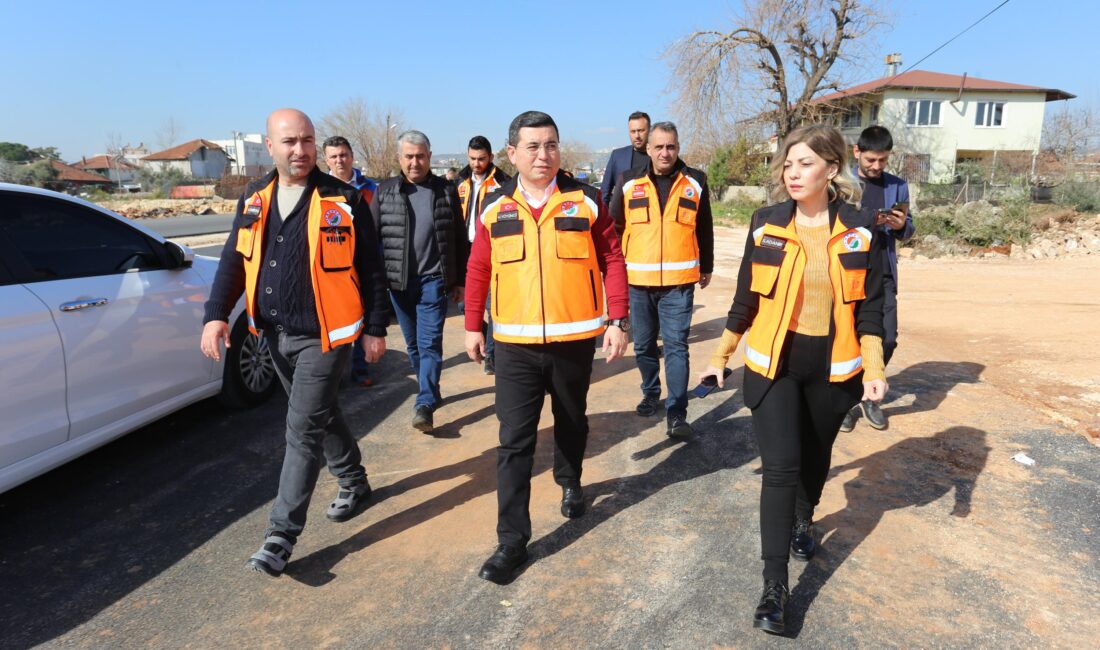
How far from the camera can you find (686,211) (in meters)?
4.59

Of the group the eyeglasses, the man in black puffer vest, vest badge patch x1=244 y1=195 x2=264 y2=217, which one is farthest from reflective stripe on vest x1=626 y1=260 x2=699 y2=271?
vest badge patch x1=244 y1=195 x2=264 y2=217

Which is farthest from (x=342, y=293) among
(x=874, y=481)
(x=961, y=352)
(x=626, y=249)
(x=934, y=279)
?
(x=934, y=279)

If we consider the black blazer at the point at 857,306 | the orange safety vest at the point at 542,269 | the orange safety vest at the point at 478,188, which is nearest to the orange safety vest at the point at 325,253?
the orange safety vest at the point at 542,269

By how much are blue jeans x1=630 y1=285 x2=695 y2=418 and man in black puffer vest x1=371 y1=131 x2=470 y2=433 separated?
1.31 m

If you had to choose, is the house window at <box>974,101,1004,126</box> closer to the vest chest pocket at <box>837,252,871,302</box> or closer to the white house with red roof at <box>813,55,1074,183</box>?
the white house with red roof at <box>813,55,1074,183</box>

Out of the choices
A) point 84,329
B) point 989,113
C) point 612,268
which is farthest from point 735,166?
point 84,329

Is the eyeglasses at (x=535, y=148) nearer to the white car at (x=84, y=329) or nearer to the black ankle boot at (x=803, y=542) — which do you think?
the black ankle boot at (x=803, y=542)

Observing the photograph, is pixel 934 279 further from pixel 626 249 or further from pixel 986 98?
pixel 986 98

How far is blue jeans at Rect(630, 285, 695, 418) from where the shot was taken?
451 centimetres

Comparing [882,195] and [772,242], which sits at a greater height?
[882,195]

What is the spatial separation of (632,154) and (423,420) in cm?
307

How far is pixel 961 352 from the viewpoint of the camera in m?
6.64

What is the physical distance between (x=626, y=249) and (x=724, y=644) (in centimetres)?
277

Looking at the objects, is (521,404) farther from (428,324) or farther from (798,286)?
(428,324)
